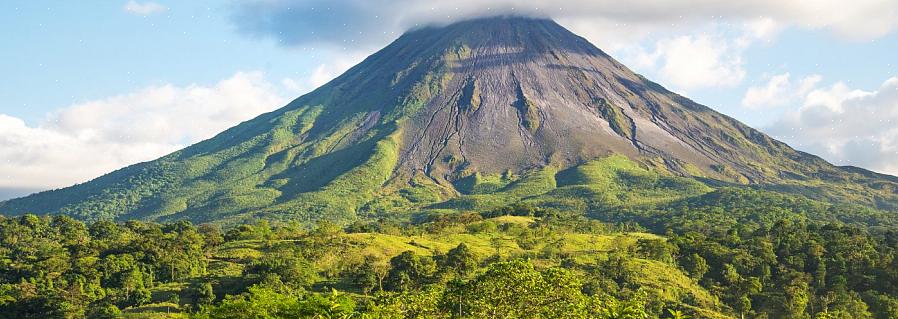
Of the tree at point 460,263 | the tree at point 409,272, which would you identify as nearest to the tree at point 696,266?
the tree at point 460,263

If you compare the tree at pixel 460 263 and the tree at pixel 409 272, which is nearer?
the tree at pixel 409 272

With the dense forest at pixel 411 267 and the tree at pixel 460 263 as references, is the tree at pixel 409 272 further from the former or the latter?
the tree at pixel 460 263

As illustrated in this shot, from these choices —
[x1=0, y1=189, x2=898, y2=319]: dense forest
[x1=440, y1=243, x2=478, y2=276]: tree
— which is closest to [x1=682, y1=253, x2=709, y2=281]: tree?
[x1=0, y1=189, x2=898, y2=319]: dense forest

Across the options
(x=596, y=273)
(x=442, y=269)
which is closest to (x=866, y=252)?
(x=596, y=273)

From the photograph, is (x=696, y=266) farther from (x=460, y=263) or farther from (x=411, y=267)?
(x=411, y=267)

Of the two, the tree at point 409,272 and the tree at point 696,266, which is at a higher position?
the tree at point 409,272

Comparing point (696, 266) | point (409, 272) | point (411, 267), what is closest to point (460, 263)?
point (411, 267)

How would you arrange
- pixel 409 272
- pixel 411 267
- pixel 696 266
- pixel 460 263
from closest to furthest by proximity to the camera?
pixel 409 272
pixel 411 267
pixel 460 263
pixel 696 266

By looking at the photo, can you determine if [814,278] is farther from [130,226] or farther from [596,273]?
[130,226]

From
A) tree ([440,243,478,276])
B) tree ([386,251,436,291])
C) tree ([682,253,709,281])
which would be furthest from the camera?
tree ([682,253,709,281])

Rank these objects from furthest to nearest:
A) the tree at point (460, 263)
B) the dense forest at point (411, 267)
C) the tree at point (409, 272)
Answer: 1. the tree at point (460, 263)
2. the tree at point (409, 272)
3. the dense forest at point (411, 267)

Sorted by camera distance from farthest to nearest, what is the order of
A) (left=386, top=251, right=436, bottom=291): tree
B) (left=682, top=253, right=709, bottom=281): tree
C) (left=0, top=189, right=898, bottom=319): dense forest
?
1. (left=682, top=253, right=709, bottom=281): tree
2. (left=386, top=251, right=436, bottom=291): tree
3. (left=0, top=189, right=898, bottom=319): dense forest

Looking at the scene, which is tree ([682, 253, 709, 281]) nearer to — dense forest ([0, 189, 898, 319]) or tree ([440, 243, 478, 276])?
dense forest ([0, 189, 898, 319])
